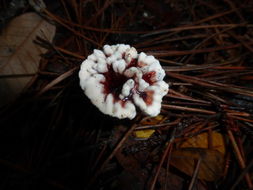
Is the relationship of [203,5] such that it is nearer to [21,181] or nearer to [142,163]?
[142,163]

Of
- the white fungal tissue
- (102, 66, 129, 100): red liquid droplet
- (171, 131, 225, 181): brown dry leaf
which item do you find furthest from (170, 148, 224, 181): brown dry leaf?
(102, 66, 129, 100): red liquid droplet

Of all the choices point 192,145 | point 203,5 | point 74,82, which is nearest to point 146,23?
point 203,5

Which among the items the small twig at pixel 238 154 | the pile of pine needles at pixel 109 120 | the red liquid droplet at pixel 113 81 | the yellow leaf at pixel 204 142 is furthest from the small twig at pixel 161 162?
the red liquid droplet at pixel 113 81

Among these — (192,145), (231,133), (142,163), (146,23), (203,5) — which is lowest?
(142,163)

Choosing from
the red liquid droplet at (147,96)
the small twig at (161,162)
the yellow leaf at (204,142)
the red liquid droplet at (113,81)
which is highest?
the red liquid droplet at (113,81)

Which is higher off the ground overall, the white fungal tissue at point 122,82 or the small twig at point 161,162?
the white fungal tissue at point 122,82

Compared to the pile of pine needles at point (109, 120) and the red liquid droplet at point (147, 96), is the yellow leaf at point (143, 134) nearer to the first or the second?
the pile of pine needles at point (109, 120)
